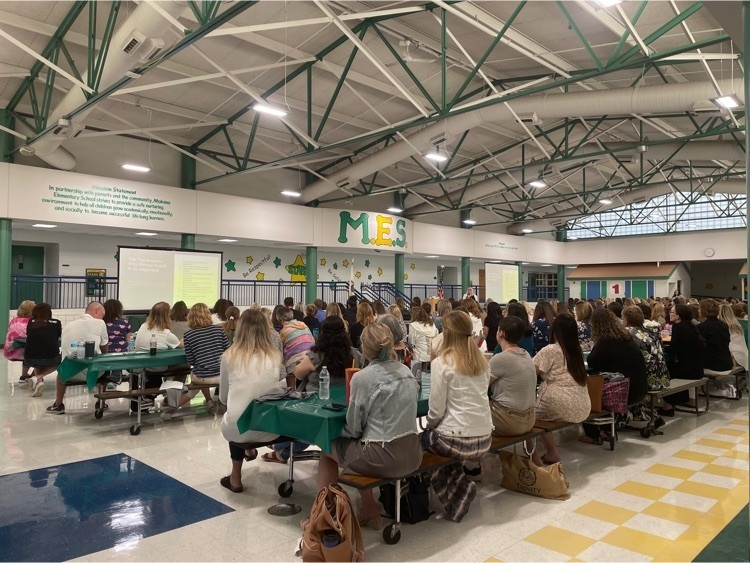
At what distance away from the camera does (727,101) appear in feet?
23.6

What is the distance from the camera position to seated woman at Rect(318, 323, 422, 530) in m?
2.98

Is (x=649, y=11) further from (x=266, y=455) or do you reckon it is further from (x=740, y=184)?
(x=740, y=184)

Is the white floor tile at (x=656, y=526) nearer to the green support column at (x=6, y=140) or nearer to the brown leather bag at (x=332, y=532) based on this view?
the brown leather bag at (x=332, y=532)

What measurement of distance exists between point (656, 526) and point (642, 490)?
2.16 feet

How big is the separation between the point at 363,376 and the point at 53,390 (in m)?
6.64

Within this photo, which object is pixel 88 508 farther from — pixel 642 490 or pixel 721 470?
pixel 721 470

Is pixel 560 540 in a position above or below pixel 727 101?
below

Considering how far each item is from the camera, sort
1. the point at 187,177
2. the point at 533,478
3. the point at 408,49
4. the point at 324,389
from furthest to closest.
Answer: the point at 187,177 < the point at 408,49 < the point at 533,478 < the point at 324,389

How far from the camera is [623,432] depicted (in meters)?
5.54

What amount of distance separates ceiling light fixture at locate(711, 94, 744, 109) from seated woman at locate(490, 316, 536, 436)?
18.7ft

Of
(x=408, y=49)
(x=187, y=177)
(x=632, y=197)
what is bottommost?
(x=187, y=177)

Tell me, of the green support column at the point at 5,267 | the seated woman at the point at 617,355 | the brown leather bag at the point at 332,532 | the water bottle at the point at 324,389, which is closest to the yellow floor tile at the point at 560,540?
the brown leather bag at the point at 332,532

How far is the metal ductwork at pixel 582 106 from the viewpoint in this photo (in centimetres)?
826

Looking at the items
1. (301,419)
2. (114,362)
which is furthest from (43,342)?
(301,419)
